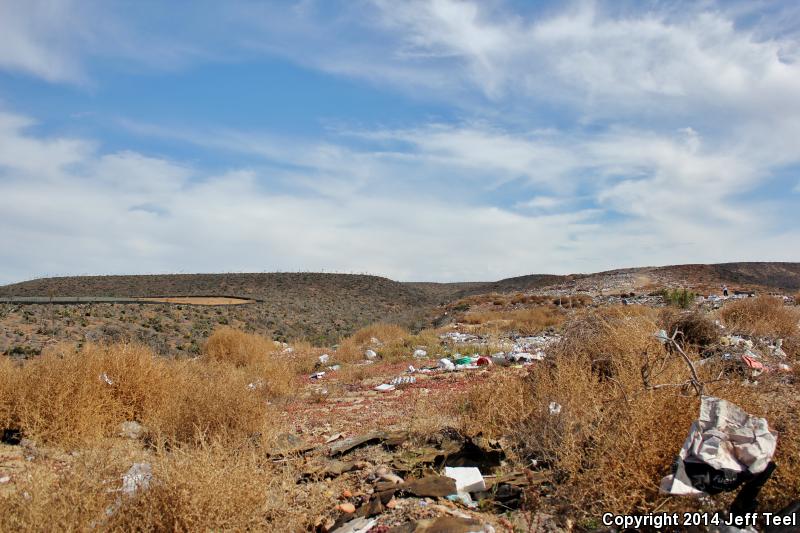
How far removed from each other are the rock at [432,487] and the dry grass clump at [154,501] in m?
0.90

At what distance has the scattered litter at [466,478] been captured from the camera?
Answer: 4373 mm

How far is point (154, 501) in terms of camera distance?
3.45m

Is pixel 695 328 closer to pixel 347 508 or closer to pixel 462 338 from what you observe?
pixel 347 508

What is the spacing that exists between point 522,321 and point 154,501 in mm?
18936

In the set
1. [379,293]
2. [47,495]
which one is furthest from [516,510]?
[379,293]

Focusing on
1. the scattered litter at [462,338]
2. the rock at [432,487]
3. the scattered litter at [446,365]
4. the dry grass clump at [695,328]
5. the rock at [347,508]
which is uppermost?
the dry grass clump at [695,328]

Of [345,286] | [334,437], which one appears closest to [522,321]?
[334,437]

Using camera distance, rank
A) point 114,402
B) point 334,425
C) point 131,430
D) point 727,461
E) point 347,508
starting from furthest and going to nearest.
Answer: point 334,425
point 114,402
point 131,430
point 347,508
point 727,461

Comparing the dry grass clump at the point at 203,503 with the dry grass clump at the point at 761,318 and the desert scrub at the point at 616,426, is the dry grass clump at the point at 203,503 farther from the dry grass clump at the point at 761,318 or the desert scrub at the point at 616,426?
the dry grass clump at the point at 761,318

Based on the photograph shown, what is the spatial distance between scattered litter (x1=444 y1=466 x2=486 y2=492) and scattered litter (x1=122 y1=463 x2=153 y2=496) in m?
2.27

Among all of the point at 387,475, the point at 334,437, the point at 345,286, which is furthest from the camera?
the point at 345,286

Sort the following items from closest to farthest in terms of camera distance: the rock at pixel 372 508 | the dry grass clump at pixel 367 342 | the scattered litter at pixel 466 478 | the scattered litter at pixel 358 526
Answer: the scattered litter at pixel 358 526, the rock at pixel 372 508, the scattered litter at pixel 466 478, the dry grass clump at pixel 367 342

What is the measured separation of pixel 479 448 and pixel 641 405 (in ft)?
5.66

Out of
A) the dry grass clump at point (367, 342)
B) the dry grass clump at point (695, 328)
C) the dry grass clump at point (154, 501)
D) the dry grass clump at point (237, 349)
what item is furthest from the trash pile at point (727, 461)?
the dry grass clump at point (367, 342)
